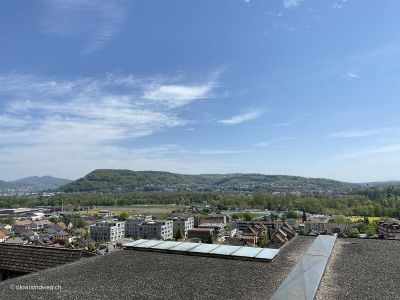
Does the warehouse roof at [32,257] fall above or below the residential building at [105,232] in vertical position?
above

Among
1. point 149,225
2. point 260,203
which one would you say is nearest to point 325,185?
point 260,203

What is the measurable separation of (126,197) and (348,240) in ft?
361

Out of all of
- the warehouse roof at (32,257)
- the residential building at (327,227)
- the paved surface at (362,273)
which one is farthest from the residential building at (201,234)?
the paved surface at (362,273)

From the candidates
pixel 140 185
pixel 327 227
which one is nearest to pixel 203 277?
pixel 327 227

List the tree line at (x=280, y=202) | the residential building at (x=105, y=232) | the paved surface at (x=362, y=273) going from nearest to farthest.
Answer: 1. the paved surface at (x=362, y=273)
2. the residential building at (x=105, y=232)
3. the tree line at (x=280, y=202)

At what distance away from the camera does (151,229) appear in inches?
1859

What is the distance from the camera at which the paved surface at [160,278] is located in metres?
4.52

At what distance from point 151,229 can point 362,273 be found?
1720 inches

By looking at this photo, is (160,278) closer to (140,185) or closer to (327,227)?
(327,227)

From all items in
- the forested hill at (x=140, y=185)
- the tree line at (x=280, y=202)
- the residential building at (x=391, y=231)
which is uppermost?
the forested hill at (x=140, y=185)

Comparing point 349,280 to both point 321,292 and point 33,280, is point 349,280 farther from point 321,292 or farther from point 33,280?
point 33,280

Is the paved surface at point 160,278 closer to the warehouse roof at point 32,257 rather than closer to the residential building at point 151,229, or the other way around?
the warehouse roof at point 32,257

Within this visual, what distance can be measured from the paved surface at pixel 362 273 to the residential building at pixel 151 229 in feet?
A: 130

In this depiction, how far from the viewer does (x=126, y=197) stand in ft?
375
